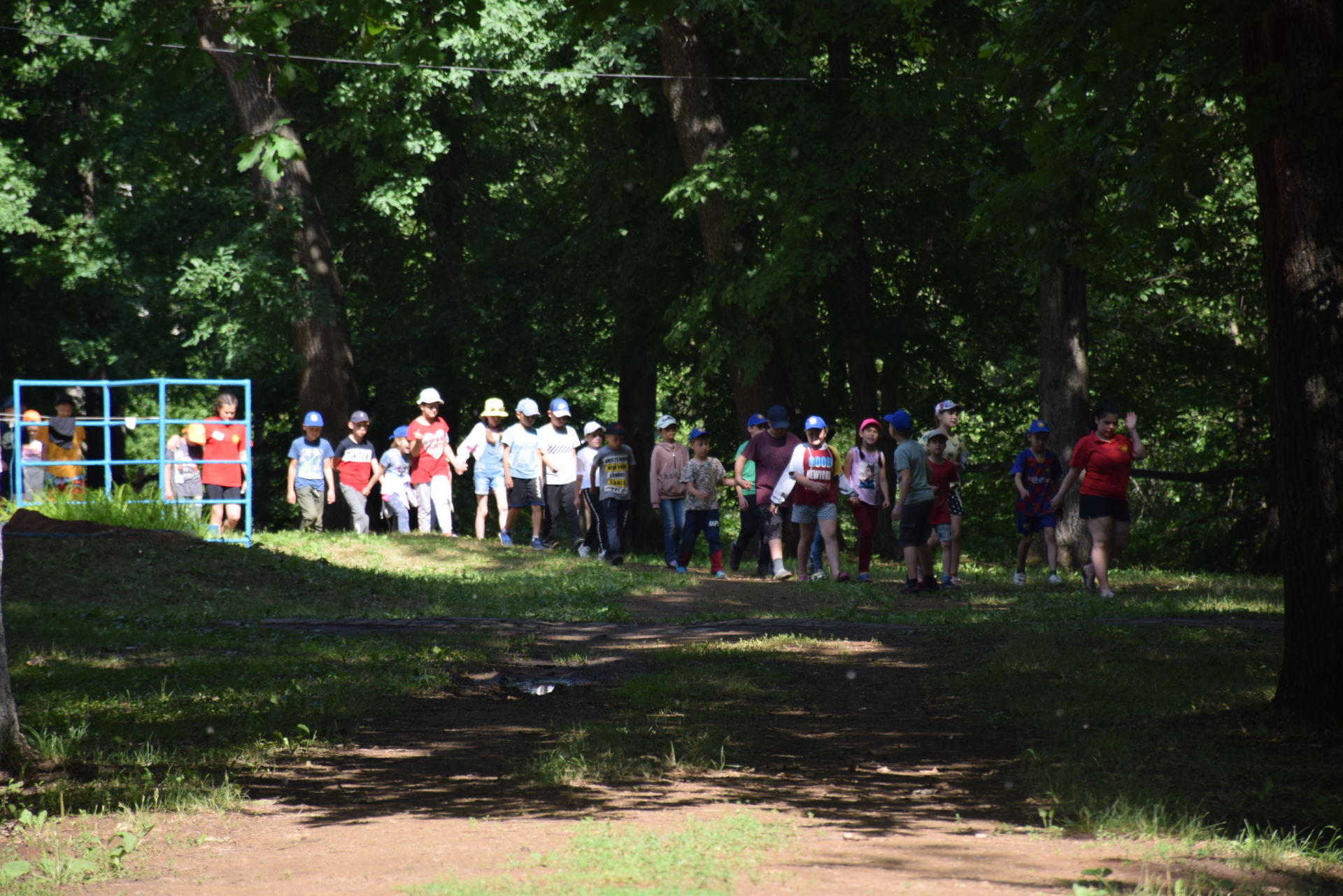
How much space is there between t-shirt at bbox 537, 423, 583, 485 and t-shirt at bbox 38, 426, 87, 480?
7.02m

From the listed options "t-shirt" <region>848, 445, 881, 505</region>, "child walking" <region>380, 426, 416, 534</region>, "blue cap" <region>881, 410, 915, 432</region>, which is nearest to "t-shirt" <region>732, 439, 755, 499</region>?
"t-shirt" <region>848, 445, 881, 505</region>

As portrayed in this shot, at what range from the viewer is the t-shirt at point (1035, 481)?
15.0 m

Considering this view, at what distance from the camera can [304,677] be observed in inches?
355

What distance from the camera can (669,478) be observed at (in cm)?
1700

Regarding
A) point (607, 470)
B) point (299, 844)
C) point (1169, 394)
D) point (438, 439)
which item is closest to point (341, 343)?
point (438, 439)

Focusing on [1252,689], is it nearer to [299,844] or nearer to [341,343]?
[299,844]

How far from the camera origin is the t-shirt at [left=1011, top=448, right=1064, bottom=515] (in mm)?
15023

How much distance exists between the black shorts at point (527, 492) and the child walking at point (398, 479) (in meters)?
2.08

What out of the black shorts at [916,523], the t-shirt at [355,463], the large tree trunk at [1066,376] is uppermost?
the large tree trunk at [1066,376]

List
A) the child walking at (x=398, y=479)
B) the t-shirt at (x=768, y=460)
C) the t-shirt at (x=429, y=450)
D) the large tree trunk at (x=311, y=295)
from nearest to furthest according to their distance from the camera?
the t-shirt at (x=768, y=460), the t-shirt at (x=429, y=450), the child walking at (x=398, y=479), the large tree trunk at (x=311, y=295)

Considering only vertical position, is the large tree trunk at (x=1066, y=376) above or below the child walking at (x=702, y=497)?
above

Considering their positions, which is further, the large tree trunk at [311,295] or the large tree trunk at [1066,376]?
the large tree trunk at [311,295]

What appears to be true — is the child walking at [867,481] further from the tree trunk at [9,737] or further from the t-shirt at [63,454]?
the t-shirt at [63,454]

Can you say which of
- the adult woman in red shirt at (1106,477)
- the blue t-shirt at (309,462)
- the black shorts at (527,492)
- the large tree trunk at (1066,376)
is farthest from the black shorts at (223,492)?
the large tree trunk at (1066,376)
